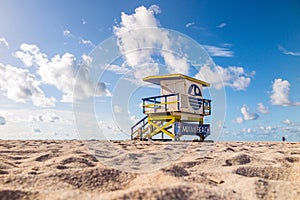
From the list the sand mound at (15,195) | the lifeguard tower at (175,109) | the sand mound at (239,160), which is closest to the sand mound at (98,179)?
the sand mound at (15,195)

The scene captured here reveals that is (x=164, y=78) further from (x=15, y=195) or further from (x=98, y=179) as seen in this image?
(x=15, y=195)

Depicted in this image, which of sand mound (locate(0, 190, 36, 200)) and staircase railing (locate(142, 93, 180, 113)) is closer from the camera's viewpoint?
sand mound (locate(0, 190, 36, 200))

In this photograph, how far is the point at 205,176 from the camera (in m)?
2.47

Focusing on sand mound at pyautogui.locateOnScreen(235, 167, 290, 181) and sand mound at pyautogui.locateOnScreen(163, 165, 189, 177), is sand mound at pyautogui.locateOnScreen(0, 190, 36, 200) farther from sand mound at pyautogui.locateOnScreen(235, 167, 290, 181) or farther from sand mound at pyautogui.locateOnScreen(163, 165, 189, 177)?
sand mound at pyautogui.locateOnScreen(235, 167, 290, 181)

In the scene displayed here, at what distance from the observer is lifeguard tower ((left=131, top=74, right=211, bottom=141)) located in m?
11.3

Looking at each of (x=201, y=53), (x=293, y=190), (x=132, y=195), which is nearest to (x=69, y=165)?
(x=132, y=195)

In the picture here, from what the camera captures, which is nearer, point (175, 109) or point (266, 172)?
point (266, 172)

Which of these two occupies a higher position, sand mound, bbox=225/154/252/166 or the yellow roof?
the yellow roof

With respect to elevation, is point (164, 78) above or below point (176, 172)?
above

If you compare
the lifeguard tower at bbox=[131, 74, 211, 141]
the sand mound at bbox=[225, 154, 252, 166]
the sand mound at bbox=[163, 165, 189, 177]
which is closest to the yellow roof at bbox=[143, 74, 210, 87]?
the lifeguard tower at bbox=[131, 74, 211, 141]

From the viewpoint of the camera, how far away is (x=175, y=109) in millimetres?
11461

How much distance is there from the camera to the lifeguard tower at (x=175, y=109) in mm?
11289

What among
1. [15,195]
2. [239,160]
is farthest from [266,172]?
[15,195]

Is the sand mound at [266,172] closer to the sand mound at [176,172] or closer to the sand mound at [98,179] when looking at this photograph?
the sand mound at [176,172]
